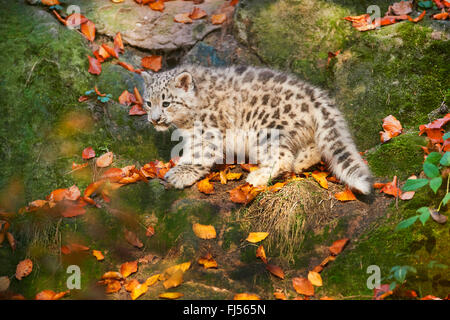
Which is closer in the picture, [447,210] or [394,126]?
[447,210]

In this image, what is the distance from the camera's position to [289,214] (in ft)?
16.2

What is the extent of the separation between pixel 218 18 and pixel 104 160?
334 centimetres

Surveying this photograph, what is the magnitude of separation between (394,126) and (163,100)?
10.9ft

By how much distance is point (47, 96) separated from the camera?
6211 millimetres

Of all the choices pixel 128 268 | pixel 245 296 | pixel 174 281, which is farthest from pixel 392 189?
pixel 128 268

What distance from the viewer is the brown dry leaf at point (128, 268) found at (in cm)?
485

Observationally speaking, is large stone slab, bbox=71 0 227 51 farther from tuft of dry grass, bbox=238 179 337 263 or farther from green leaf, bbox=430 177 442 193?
green leaf, bbox=430 177 442 193

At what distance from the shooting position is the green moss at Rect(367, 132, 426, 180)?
512cm

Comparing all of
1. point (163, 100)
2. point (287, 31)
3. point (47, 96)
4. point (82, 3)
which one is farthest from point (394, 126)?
point (82, 3)

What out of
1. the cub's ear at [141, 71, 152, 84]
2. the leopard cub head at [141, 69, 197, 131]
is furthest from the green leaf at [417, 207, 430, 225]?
the cub's ear at [141, 71, 152, 84]

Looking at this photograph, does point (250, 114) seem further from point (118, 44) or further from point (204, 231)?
point (118, 44)

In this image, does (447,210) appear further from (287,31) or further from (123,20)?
(123,20)

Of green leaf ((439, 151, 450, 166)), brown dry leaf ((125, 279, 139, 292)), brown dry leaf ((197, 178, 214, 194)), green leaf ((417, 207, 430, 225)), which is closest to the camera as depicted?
green leaf ((417, 207, 430, 225))

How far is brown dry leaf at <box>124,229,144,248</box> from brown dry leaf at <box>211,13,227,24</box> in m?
4.19
